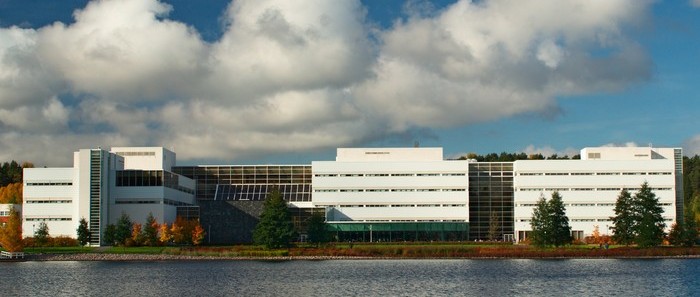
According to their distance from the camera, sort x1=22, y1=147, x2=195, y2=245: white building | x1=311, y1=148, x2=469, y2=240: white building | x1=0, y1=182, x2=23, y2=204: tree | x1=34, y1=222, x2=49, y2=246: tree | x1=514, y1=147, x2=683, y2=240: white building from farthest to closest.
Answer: x1=0, y1=182, x2=23, y2=204: tree → x1=311, y1=148, x2=469, y2=240: white building → x1=514, y1=147, x2=683, y2=240: white building → x1=22, y1=147, x2=195, y2=245: white building → x1=34, y1=222, x2=49, y2=246: tree

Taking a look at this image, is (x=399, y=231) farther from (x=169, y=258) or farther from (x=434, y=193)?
→ (x=169, y=258)

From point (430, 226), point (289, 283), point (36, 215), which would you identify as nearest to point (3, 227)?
point (36, 215)

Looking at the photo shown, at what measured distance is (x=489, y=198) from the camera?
141 metres

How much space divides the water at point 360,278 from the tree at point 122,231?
1825 centimetres

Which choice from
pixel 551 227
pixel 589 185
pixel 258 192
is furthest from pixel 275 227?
pixel 589 185

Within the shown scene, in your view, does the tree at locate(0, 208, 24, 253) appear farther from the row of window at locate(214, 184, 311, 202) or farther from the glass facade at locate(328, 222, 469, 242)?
the glass facade at locate(328, 222, 469, 242)

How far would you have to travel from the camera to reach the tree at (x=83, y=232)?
4505 inches

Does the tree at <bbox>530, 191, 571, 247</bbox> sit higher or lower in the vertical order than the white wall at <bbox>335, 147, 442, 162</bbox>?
lower

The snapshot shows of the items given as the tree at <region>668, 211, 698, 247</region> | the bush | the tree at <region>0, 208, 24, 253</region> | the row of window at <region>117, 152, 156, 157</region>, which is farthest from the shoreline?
the row of window at <region>117, 152, 156, 157</region>

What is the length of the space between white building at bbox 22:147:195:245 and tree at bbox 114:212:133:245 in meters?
6.28

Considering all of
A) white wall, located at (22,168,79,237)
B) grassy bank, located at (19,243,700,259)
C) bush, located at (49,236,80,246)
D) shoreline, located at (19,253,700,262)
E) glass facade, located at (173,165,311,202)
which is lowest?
shoreline, located at (19,253,700,262)

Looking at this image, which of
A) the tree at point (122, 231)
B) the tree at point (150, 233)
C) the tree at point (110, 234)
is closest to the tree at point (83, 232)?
the tree at point (110, 234)

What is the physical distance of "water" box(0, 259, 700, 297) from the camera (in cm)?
6206

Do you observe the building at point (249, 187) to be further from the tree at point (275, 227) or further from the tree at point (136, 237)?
the tree at point (275, 227)
